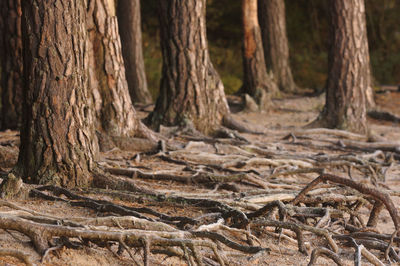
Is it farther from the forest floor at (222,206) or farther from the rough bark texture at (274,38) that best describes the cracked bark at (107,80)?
the rough bark texture at (274,38)

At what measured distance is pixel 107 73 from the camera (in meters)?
7.45

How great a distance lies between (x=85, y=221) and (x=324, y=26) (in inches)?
794

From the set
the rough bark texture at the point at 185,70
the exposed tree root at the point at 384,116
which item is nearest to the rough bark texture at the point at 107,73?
the rough bark texture at the point at 185,70

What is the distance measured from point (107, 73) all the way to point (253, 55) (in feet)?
19.9

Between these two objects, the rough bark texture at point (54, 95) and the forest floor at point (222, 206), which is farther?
the rough bark texture at point (54, 95)

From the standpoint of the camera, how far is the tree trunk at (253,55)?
42.4 feet

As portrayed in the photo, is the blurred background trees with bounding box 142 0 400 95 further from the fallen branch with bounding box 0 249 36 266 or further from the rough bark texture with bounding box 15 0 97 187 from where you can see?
the fallen branch with bounding box 0 249 36 266

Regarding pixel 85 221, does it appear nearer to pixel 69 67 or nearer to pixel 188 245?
pixel 188 245

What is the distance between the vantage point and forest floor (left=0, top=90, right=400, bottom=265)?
3.67 metres

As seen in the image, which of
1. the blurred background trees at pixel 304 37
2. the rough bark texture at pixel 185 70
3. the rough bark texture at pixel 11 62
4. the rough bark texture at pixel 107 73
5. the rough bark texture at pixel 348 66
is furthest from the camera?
the blurred background trees at pixel 304 37

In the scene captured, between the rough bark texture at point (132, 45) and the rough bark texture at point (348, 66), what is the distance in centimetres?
473

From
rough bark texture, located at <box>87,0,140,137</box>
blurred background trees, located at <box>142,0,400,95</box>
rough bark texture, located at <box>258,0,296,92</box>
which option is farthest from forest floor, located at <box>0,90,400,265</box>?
blurred background trees, located at <box>142,0,400,95</box>

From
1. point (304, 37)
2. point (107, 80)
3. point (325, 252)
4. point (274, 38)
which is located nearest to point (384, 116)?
point (274, 38)

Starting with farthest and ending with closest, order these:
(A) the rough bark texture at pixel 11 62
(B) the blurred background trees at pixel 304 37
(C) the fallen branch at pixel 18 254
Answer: (B) the blurred background trees at pixel 304 37 → (A) the rough bark texture at pixel 11 62 → (C) the fallen branch at pixel 18 254
